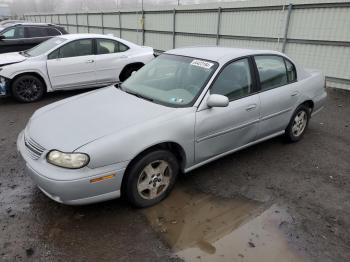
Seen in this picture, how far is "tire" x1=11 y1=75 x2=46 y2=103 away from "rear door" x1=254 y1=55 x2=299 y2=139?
5266 mm

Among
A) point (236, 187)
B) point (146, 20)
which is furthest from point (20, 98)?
point (146, 20)

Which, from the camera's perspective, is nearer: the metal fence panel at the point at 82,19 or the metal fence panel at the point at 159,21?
the metal fence panel at the point at 159,21

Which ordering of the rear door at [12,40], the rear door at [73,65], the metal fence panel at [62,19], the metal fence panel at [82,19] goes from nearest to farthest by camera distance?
the rear door at [73,65]
the rear door at [12,40]
the metal fence panel at [82,19]
the metal fence panel at [62,19]

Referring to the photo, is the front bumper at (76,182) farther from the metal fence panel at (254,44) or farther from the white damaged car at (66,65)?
the metal fence panel at (254,44)

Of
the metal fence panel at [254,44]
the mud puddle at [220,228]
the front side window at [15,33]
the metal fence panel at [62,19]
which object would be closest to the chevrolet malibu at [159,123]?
the mud puddle at [220,228]

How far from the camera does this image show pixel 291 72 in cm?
477

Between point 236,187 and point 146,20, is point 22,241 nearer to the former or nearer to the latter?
point 236,187

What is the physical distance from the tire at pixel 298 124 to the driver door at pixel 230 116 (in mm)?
972

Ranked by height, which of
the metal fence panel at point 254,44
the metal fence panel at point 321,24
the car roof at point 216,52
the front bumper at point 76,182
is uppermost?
the metal fence panel at point 321,24

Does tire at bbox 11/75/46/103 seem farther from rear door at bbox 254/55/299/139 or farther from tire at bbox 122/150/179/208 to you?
rear door at bbox 254/55/299/139

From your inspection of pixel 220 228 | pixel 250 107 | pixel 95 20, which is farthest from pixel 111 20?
pixel 220 228

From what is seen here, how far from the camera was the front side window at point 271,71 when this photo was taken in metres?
4.24

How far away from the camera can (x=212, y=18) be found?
11555mm

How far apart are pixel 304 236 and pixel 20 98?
21.7 feet
